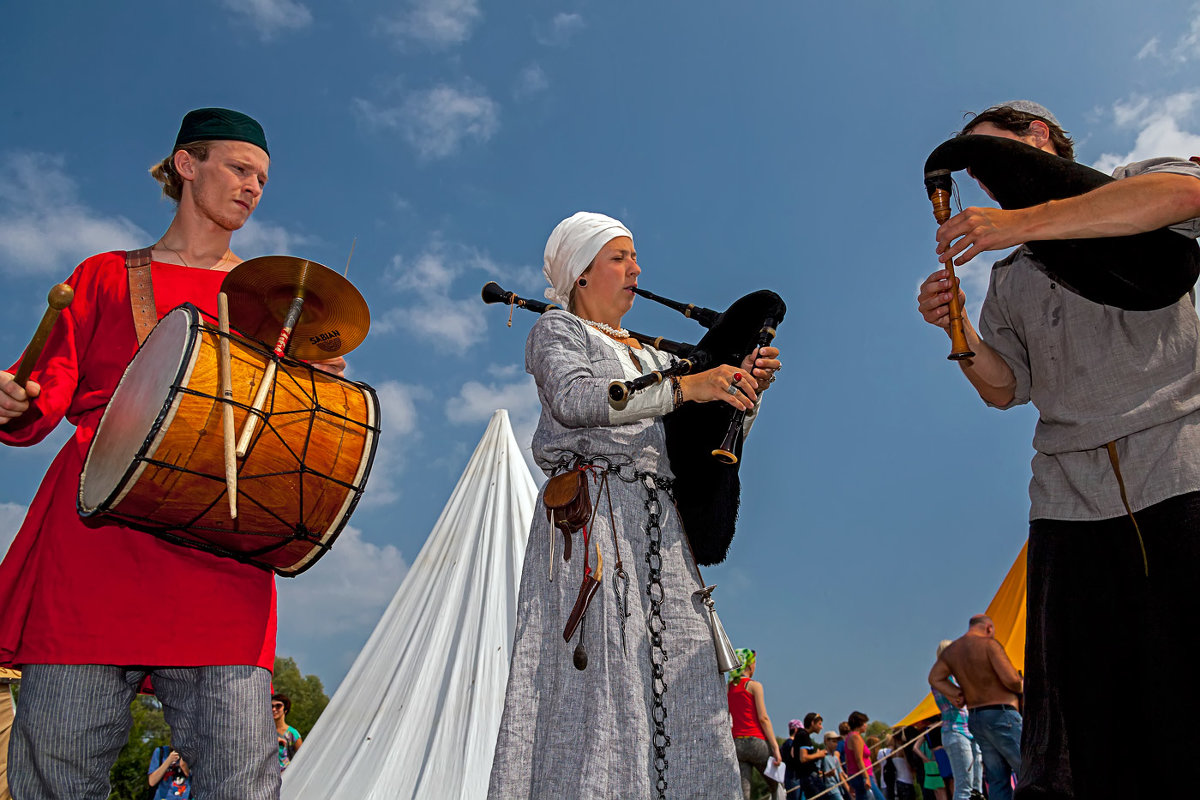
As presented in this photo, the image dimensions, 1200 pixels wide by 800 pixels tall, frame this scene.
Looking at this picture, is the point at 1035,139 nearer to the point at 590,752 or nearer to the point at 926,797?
the point at 590,752

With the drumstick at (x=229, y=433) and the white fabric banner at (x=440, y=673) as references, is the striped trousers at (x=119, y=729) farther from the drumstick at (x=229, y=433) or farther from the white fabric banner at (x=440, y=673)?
the white fabric banner at (x=440, y=673)

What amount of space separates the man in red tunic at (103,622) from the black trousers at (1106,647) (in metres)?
1.77

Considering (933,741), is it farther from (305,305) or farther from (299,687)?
(299,687)

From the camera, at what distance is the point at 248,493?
77.9 inches

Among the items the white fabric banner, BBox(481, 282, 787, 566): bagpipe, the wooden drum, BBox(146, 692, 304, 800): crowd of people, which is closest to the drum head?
the wooden drum

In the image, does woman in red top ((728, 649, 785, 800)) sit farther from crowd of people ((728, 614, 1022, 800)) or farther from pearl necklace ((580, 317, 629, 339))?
pearl necklace ((580, 317, 629, 339))

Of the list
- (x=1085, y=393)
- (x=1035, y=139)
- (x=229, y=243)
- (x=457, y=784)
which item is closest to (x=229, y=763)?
(x=229, y=243)

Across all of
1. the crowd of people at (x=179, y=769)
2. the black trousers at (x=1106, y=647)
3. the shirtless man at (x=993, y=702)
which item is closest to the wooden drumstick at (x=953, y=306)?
the black trousers at (x=1106, y=647)

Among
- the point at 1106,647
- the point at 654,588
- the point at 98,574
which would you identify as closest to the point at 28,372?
the point at 98,574

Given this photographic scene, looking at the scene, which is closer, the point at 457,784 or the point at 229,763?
the point at 229,763

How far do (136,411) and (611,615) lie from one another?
1187mm

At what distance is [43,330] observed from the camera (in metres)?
1.96

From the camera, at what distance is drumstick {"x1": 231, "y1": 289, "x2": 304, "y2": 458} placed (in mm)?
1941

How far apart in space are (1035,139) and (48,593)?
8.73ft
